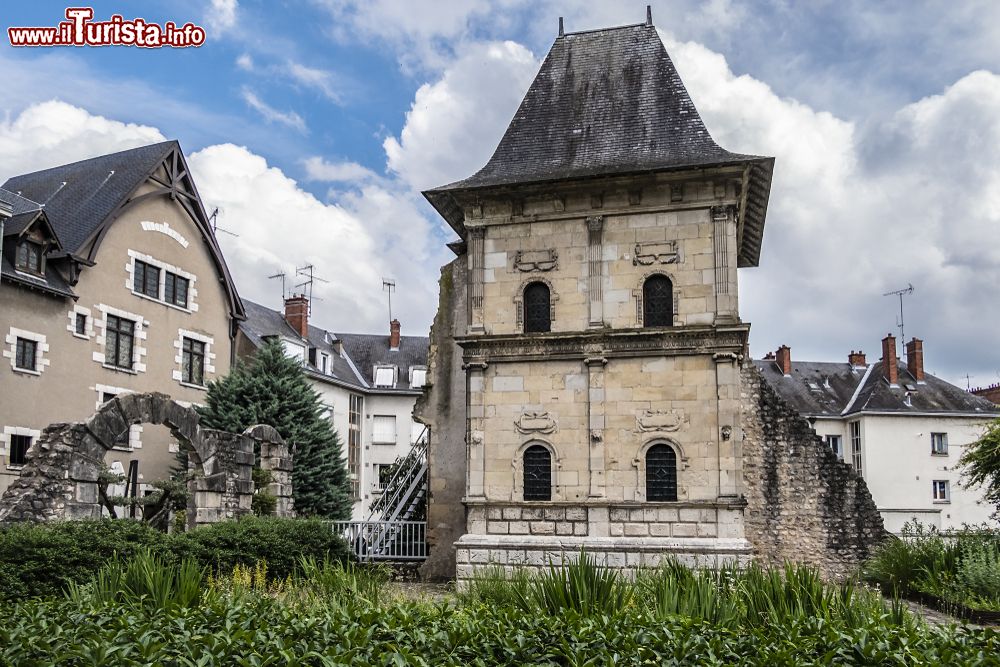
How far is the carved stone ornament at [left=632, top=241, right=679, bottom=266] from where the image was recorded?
18531mm

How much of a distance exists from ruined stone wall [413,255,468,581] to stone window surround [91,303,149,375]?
11.1 m

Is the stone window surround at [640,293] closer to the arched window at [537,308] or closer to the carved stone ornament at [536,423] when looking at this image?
the arched window at [537,308]

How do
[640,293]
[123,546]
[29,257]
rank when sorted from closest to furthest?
[123,546] → [640,293] → [29,257]

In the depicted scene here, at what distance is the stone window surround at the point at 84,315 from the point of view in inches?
1017

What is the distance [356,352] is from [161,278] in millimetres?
20458

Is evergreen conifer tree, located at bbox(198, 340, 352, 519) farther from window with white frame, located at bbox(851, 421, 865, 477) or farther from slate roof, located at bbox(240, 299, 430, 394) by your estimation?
window with white frame, located at bbox(851, 421, 865, 477)

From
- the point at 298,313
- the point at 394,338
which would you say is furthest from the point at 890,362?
the point at 298,313

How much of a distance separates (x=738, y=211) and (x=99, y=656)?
16.5m

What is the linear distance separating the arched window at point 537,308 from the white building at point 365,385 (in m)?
23.8

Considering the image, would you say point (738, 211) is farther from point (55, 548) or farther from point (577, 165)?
point (55, 548)

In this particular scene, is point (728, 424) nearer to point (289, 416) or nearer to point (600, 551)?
point (600, 551)

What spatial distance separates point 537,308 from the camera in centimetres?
1922

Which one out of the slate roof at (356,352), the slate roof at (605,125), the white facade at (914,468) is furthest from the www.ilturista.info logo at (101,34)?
the white facade at (914,468)

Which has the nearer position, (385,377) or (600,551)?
(600,551)
